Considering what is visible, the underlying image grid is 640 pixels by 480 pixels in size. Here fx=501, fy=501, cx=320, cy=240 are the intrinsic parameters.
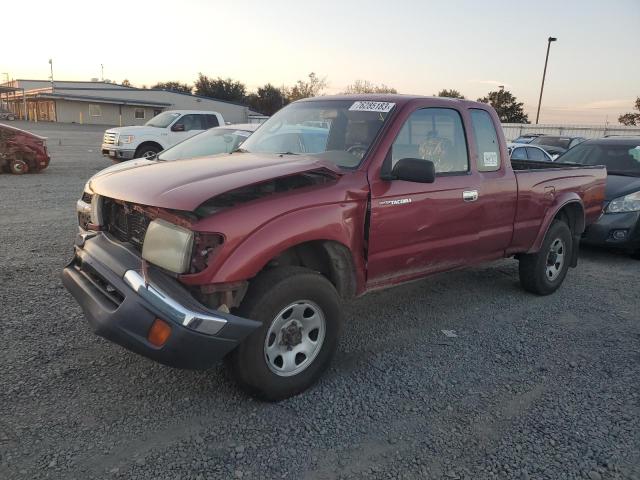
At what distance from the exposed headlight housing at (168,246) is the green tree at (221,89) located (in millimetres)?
72829

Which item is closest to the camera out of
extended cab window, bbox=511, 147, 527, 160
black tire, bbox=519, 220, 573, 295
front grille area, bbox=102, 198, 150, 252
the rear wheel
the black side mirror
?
front grille area, bbox=102, 198, 150, 252

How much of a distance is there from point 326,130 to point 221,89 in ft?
241

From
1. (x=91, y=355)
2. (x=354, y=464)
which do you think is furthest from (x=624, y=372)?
(x=91, y=355)

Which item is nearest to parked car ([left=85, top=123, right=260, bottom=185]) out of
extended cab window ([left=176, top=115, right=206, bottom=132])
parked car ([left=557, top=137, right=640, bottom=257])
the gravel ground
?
the gravel ground

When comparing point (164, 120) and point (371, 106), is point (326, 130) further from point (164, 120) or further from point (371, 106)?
point (164, 120)

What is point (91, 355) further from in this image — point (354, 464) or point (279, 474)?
point (354, 464)

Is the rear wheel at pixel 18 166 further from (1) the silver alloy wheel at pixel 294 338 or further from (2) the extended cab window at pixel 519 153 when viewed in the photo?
(1) the silver alloy wheel at pixel 294 338

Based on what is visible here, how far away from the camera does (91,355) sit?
365cm

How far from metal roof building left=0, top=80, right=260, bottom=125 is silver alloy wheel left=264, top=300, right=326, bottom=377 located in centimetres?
5197

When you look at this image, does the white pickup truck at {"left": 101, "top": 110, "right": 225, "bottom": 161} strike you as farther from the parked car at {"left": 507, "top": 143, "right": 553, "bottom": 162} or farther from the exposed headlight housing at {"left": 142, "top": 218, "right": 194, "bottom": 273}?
the exposed headlight housing at {"left": 142, "top": 218, "right": 194, "bottom": 273}

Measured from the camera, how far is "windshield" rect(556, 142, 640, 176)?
7871mm

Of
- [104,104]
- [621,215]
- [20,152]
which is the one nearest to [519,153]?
[621,215]

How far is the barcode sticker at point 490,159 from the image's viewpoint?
457 cm

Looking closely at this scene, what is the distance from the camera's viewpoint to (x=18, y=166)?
1314cm
